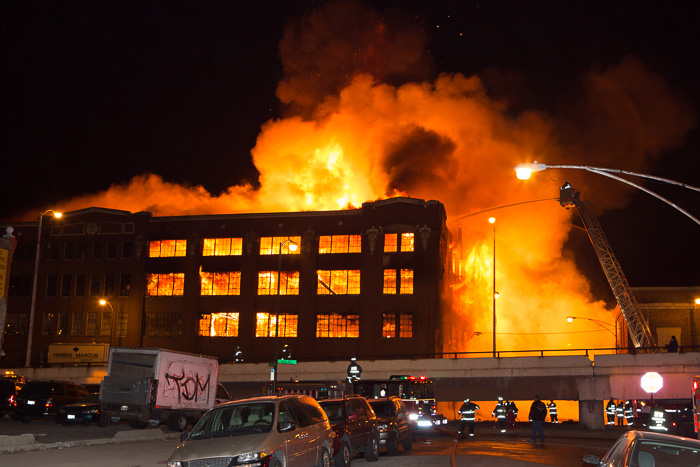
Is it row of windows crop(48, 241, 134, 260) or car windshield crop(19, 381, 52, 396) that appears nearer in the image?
car windshield crop(19, 381, 52, 396)

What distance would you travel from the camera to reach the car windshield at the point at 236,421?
12.4m

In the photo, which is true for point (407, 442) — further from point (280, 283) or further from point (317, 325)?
point (280, 283)

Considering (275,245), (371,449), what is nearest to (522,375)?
(275,245)

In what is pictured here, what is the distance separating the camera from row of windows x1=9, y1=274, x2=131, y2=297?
64.1 metres

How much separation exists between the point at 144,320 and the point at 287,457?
53.1 m

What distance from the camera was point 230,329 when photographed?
201 feet

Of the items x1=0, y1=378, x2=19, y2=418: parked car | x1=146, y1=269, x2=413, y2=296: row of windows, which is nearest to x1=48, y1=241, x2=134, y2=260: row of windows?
x1=146, y1=269, x2=413, y2=296: row of windows

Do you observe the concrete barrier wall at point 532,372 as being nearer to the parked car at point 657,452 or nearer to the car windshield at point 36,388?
the car windshield at point 36,388

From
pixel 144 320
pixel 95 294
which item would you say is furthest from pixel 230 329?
pixel 95 294

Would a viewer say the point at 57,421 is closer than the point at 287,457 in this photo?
No

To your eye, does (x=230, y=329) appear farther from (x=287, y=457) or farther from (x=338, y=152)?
(x=287, y=457)

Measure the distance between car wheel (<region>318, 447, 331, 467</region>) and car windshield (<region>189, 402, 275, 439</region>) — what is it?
5.94 ft

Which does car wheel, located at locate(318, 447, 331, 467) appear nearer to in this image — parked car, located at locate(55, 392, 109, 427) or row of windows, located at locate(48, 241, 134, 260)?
parked car, located at locate(55, 392, 109, 427)

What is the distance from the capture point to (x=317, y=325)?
59.2 m
